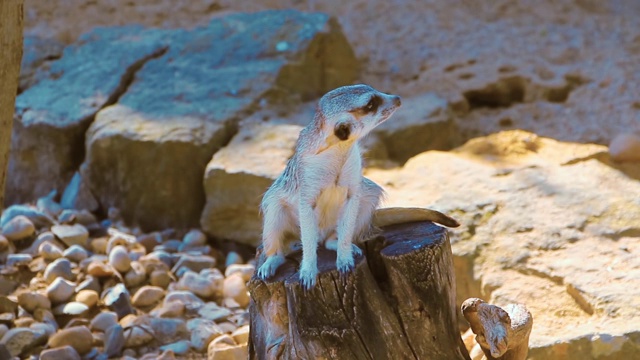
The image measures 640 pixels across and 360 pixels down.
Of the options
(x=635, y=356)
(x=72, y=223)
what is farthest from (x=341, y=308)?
(x=72, y=223)

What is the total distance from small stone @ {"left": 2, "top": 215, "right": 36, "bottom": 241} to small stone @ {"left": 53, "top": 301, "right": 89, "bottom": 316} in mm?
773

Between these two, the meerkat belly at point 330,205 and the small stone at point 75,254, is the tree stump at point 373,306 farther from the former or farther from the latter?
the small stone at point 75,254

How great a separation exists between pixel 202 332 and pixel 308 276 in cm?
157

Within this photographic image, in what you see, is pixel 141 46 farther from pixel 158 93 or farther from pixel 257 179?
pixel 257 179

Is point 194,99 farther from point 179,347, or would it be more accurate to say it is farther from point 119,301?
point 179,347

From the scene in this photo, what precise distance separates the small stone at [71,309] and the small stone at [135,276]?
33 centimetres

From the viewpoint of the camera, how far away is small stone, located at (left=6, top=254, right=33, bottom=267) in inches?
173

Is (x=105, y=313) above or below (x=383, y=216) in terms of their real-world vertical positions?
below

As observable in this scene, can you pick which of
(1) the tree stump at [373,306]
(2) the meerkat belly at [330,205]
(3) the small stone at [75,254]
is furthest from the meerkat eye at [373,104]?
(3) the small stone at [75,254]

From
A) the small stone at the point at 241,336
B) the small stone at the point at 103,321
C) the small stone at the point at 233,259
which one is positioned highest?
the small stone at the point at 103,321

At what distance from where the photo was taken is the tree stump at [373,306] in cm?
249

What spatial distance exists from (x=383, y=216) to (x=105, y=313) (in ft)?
5.94

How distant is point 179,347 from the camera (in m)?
3.83

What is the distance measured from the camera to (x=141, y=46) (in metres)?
6.08
